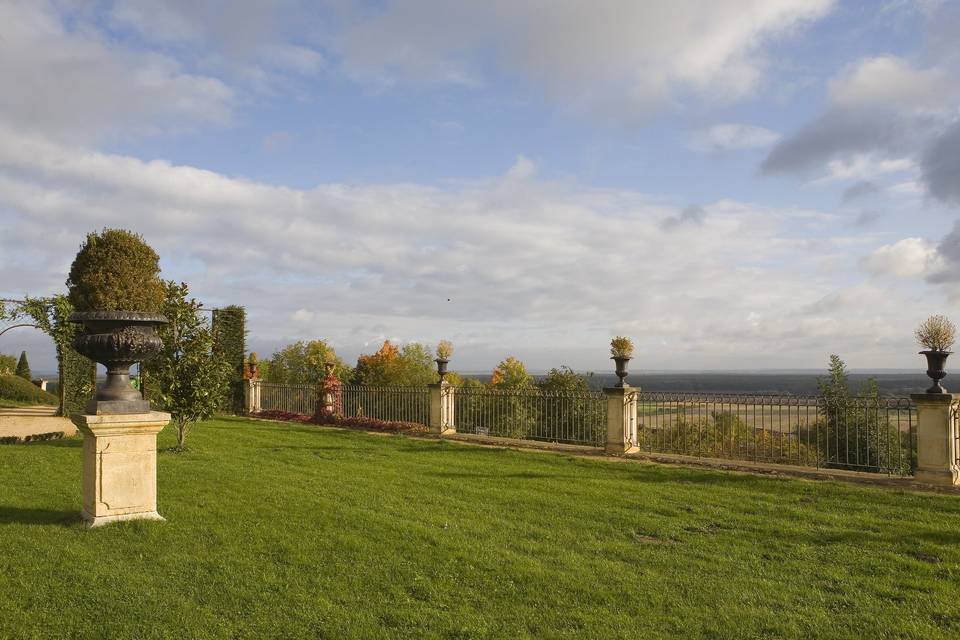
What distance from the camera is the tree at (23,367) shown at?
2769 cm

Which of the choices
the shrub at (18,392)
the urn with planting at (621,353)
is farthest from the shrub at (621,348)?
the shrub at (18,392)

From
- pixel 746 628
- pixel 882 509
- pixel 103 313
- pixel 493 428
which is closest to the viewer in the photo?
pixel 746 628

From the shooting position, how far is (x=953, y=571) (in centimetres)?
496

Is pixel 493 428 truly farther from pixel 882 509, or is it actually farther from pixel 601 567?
pixel 601 567

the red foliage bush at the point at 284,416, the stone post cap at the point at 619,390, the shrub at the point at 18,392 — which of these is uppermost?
the stone post cap at the point at 619,390

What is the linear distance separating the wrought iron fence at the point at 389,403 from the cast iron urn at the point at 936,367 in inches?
403

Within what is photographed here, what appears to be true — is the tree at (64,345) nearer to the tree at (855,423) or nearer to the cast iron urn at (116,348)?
the cast iron urn at (116,348)

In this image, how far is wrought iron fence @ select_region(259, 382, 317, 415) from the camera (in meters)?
19.5

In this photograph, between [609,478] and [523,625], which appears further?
[609,478]

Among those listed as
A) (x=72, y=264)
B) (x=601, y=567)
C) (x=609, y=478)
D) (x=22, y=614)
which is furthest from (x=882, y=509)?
(x=72, y=264)

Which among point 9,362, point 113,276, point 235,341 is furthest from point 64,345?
point 9,362

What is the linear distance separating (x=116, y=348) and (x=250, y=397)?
1512cm

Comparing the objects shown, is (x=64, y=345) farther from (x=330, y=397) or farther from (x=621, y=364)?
(x=621, y=364)

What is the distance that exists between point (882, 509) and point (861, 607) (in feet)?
11.8
